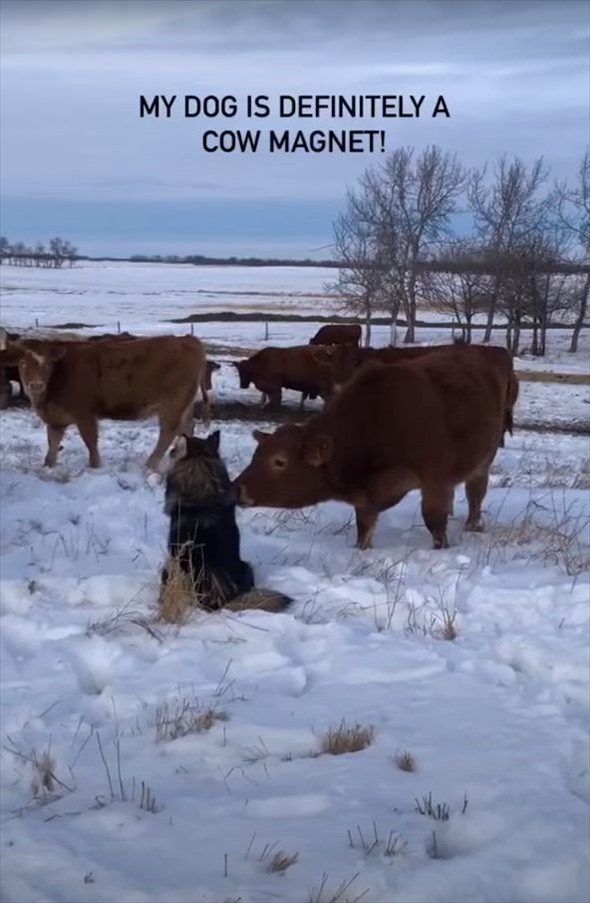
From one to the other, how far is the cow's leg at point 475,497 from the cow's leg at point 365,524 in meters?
1.06

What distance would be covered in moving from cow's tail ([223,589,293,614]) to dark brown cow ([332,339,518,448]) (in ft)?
7.32

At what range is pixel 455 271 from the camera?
4672 centimetres

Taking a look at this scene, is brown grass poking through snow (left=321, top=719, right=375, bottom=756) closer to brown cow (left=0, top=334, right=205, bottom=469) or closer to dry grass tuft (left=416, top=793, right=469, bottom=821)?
dry grass tuft (left=416, top=793, right=469, bottom=821)

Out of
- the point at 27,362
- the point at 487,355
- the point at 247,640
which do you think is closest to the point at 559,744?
the point at 247,640

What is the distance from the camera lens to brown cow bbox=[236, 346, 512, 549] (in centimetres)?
702

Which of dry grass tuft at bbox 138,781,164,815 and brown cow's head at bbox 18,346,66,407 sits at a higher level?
brown cow's head at bbox 18,346,66,407

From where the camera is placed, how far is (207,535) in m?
5.89

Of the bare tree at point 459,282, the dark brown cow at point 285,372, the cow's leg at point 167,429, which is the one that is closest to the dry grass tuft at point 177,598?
the cow's leg at point 167,429

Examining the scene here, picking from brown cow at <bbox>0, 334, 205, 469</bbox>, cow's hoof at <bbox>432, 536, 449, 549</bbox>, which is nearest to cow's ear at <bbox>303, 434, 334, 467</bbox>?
cow's hoof at <bbox>432, 536, 449, 549</bbox>

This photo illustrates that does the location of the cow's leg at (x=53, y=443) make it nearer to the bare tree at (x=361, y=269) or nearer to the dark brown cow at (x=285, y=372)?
the dark brown cow at (x=285, y=372)

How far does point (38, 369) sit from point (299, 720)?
323 inches

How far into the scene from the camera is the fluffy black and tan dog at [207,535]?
5.68 meters

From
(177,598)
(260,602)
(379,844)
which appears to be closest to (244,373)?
(260,602)

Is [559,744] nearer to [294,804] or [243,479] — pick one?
[294,804]
